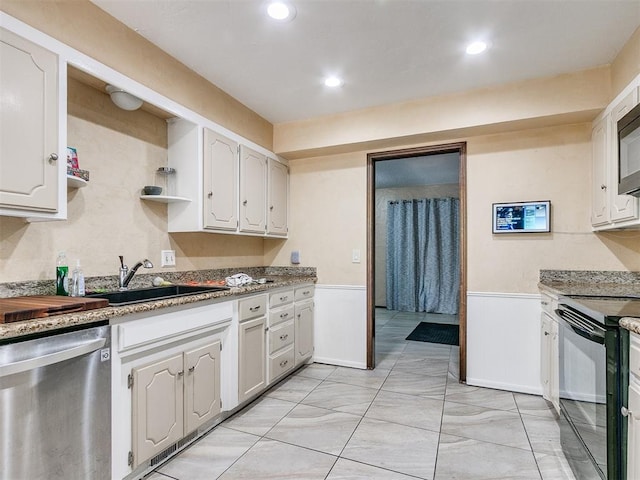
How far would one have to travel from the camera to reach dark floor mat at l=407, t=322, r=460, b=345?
14.4 ft

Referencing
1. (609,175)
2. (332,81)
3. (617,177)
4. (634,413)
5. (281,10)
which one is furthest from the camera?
(332,81)

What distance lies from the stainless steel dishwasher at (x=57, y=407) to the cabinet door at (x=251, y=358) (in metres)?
0.96

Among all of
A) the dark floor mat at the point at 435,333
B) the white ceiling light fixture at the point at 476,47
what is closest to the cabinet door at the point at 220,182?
the white ceiling light fixture at the point at 476,47

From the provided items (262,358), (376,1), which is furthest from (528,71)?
(262,358)

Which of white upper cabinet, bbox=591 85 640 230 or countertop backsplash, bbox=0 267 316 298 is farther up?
white upper cabinet, bbox=591 85 640 230

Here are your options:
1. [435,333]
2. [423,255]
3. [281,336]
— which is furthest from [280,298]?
[423,255]

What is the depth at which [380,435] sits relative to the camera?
2.15 metres

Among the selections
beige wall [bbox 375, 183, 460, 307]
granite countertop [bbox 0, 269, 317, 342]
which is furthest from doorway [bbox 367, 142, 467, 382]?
beige wall [bbox 375, 183, 460, 307]

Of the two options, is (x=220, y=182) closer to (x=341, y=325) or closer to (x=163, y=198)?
(x=163, y=198)

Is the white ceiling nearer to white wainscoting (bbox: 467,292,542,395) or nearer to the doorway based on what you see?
the doorway

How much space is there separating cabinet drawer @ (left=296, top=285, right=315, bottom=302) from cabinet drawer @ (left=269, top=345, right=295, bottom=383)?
46cm

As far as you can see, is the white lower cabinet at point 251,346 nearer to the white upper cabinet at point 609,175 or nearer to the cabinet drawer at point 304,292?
the cabinet drawer at point 304,292

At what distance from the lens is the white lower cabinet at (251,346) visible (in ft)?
7.87

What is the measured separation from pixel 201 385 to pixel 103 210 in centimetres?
124
